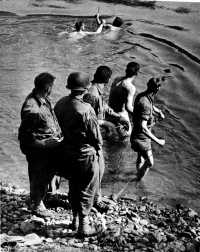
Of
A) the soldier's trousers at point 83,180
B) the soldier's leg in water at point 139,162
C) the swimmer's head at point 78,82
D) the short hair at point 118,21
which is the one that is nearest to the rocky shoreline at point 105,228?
the soldier's trousers at point 83,180

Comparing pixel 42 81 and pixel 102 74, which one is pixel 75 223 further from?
pixel 102 74

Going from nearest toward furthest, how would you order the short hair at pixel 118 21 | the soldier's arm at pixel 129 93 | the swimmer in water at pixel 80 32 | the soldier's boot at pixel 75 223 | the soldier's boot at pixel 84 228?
1. the soldier's boot at pixel 84 228
2. the soldier's boot at pixel 75 223
3. the soldier's arm at pixel 129 93
4. the short hair at pixel 118 21
5. the swimmer in water at pixel 80 32

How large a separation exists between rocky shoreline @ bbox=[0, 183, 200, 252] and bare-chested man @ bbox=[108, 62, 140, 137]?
7.13 ft

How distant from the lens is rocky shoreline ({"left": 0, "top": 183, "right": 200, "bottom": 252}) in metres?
5.75

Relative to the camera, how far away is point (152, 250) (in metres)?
5.80

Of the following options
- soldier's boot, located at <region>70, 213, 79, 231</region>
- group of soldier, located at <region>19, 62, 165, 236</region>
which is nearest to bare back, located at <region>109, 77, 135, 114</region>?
group of soldier, located at <region>19, 62, 165, 236</region>

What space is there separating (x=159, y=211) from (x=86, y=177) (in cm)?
216

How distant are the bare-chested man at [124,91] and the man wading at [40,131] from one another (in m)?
2.70

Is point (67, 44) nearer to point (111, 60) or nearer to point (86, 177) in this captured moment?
point (111, 60)

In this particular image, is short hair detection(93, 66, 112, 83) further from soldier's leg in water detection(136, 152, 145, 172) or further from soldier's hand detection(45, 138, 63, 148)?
soldier's leg in water detection(136, 152, 145, 172)

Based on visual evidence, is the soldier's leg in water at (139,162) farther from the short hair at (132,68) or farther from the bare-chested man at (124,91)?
the short hair at (132,68)

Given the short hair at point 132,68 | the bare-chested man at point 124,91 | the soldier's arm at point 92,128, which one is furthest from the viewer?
the bare-chested man at point 124,91

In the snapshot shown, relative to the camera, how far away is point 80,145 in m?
5.64

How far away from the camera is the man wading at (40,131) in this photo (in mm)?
5906
